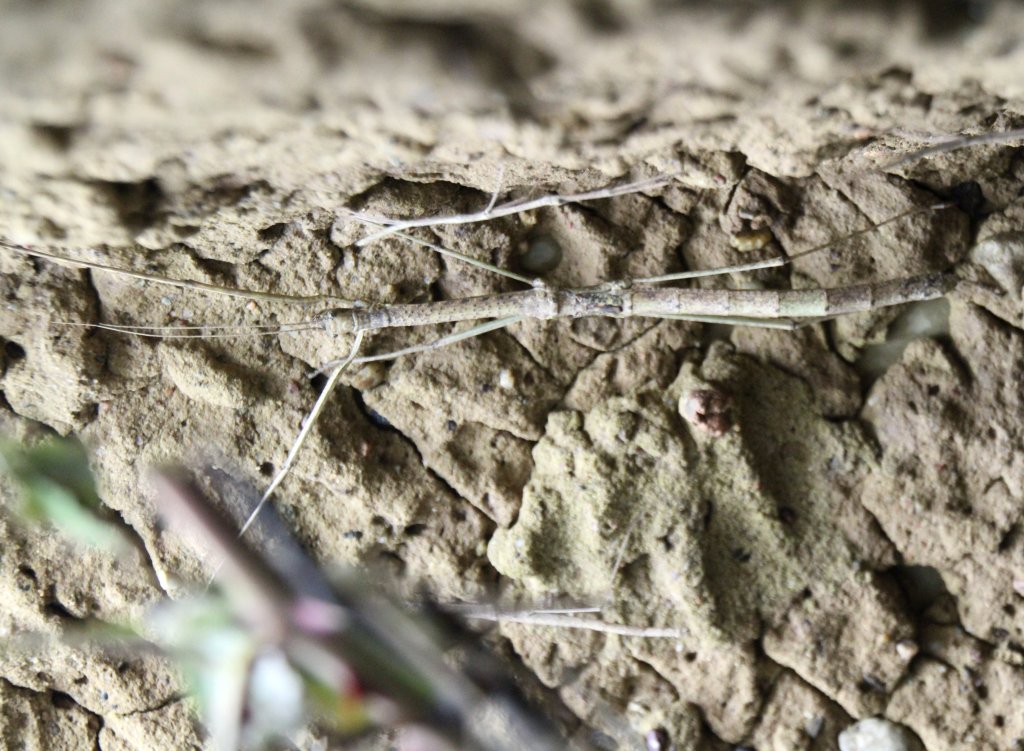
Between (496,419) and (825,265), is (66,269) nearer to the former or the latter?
(496,419)

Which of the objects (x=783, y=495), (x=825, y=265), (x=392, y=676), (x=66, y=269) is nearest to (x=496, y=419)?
(x=783, y=495)

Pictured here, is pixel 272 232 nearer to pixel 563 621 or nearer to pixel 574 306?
pixel 574 306

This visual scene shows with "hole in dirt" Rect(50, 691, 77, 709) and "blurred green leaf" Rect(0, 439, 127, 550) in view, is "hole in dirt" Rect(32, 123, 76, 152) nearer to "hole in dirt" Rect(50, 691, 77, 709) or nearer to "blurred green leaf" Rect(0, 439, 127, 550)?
"blurred green leaf" Rect(0, 439, 127, 550)

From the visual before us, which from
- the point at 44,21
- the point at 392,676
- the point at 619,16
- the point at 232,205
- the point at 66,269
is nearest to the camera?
the point at 392,676

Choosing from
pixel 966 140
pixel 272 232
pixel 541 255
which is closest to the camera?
pixel 966 140

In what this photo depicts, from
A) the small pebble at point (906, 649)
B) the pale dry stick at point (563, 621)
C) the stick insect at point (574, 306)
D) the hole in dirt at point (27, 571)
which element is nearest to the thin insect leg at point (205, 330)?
the stick insect at point (574, 306)

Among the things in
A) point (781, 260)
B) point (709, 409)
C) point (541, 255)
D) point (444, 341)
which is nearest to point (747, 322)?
point (781, 260)
